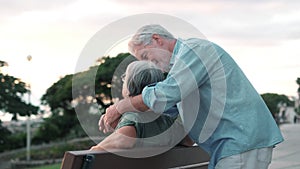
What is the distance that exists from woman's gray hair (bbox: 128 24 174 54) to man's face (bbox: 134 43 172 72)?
0.07 feet

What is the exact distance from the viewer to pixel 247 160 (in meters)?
1.74

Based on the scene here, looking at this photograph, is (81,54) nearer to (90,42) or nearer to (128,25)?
(90,42)

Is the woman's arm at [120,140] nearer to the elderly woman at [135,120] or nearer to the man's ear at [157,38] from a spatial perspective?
the elderly woman at [135,120]

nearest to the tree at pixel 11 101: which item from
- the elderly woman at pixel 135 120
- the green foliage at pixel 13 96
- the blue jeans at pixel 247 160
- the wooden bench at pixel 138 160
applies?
the green foliage at pixel 13 96

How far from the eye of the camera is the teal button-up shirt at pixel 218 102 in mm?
1699

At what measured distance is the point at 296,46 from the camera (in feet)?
36.7

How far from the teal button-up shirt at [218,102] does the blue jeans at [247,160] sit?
0.02m

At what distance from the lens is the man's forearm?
1703 mm

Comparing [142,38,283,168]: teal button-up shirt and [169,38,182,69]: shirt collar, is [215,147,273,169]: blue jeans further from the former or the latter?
[169,38,182,69]: shirt collar

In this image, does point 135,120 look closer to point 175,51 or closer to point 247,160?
point 175,51

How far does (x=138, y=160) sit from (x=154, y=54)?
0.38 metres

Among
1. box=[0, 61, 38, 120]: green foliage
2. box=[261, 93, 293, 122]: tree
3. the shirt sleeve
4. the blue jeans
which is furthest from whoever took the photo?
box=[0, 61, 38, 120]: green foliage

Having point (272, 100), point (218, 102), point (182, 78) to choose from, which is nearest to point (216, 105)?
point (218, 102)

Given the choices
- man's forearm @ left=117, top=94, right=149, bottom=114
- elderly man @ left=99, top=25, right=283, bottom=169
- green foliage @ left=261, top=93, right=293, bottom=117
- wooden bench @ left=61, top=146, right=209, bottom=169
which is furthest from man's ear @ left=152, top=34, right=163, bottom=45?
green foliage @ left=261, top=93, right=293, bottom=117
